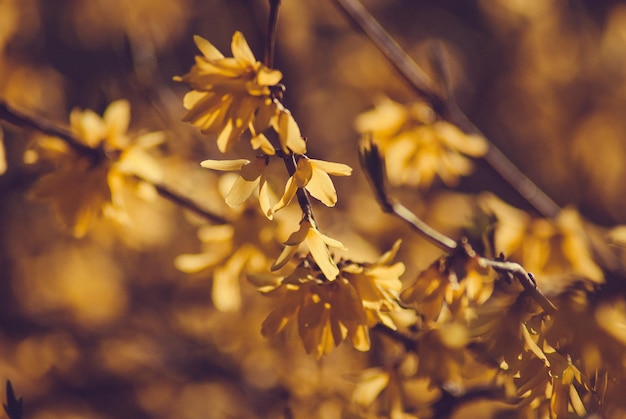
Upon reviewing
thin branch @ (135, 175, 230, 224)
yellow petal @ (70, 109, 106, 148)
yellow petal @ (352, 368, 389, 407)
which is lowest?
yellow petal @ (352, 368, 389, 407)

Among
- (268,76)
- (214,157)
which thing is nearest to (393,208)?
(268,76)

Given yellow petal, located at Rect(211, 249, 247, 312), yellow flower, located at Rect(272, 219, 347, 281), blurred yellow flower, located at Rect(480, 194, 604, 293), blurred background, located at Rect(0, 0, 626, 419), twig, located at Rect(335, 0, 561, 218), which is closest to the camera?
yellow flower, located at Rect(272, 219, 347, 281)

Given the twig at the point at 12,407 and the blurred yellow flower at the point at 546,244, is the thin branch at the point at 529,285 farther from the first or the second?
the twig at the point at 12,407

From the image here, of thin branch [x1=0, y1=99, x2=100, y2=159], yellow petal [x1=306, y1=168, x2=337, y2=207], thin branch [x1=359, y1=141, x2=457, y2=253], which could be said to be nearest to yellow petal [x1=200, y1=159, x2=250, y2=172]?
yellow petal [x1=306, y1=168, x2=337, y2=207]

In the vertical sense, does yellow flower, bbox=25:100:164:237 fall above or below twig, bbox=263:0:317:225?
below

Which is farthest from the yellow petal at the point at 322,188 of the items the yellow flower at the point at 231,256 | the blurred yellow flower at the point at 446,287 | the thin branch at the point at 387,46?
the thin branch at the point at 387,46

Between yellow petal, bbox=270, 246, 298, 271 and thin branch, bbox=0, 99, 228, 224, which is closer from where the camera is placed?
yellow petal, bbox=270, 246, 298, 271

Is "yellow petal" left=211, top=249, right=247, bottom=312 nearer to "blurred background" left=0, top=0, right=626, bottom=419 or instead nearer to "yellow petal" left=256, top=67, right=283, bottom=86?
"blurred background" left=0, top=0, right=626, bottom=419

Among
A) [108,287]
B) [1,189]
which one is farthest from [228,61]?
[108,287]
